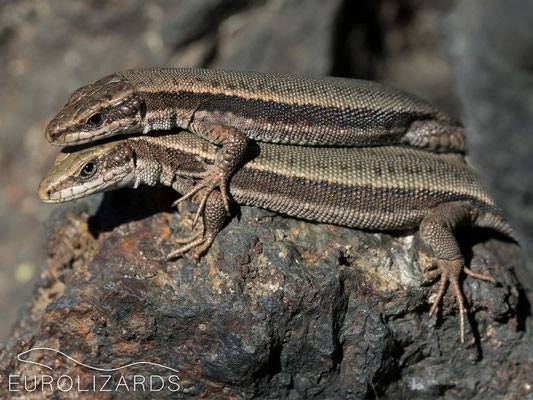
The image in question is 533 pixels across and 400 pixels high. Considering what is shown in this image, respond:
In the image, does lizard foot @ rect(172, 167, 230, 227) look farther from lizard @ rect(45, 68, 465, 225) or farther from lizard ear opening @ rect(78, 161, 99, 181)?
lizard ear opening @ rect(78, 161, 99, 181)

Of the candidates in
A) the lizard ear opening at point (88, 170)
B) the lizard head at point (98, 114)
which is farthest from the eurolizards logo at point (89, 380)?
the lizard head at point (98, 114)

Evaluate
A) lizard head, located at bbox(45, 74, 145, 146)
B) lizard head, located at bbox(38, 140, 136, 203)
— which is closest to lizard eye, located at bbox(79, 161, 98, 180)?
lizard head, located at bbox(38, 140, 136, 203)

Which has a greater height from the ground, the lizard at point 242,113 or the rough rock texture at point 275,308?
the lizard at point 242,113

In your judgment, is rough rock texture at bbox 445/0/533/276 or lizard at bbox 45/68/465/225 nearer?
rough rock texture at bbox 445/0/533/276

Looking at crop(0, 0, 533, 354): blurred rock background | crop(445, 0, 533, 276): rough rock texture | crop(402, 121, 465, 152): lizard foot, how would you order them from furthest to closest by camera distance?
crop(0, 0, 533, 354): blurred rock background → crop(402, 121, 465, 152): lizard foot → crop(445, 0, 533, 276): rough rock texture

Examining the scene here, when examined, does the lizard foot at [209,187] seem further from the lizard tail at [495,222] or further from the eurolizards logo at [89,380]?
the lizard tail at [495,222]

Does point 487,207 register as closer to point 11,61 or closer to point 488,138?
point 488,138

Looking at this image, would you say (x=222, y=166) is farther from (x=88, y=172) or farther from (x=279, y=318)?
(x=279, y=318)

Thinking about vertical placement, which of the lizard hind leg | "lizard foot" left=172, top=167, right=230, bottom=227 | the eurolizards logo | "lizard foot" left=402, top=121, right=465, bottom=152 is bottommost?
the eurolizards logo
